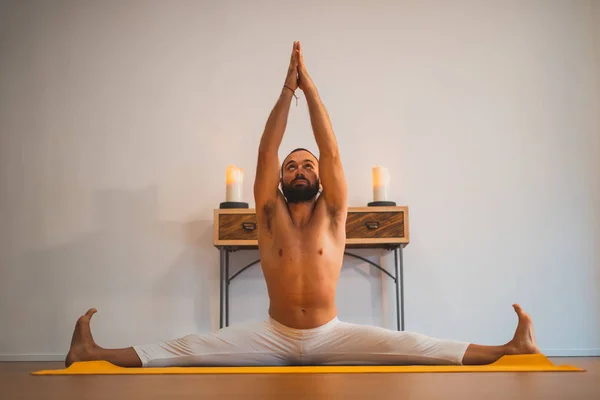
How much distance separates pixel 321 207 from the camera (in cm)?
220

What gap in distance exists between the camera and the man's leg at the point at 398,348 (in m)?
1.92

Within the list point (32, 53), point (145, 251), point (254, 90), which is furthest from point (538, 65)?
point (32, 53)

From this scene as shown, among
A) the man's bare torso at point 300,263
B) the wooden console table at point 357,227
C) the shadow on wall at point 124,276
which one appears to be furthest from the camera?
the shadow on wall at point 124,276

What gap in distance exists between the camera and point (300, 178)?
223cm

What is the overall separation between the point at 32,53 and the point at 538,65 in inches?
126

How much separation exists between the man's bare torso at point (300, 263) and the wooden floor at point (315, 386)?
0.57 m

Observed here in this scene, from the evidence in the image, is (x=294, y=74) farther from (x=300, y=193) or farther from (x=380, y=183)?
(x=380, y=183)

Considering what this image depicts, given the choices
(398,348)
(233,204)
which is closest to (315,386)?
(398,348)

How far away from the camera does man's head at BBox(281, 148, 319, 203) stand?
2.22 meters

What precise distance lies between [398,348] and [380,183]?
141 centimetres

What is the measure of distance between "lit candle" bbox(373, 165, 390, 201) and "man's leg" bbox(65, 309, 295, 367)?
1359 millimetres

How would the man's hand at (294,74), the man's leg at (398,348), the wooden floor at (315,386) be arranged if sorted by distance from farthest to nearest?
the man's hand at (294,74), the man's leg at (398,348), the wooden floor at (315,386)

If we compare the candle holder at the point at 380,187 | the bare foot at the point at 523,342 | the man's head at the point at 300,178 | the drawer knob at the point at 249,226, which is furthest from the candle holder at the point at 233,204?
the bare foot at the point at 523,342

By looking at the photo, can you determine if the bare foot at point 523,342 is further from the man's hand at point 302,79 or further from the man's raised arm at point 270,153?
the man's hand at point 302,79
